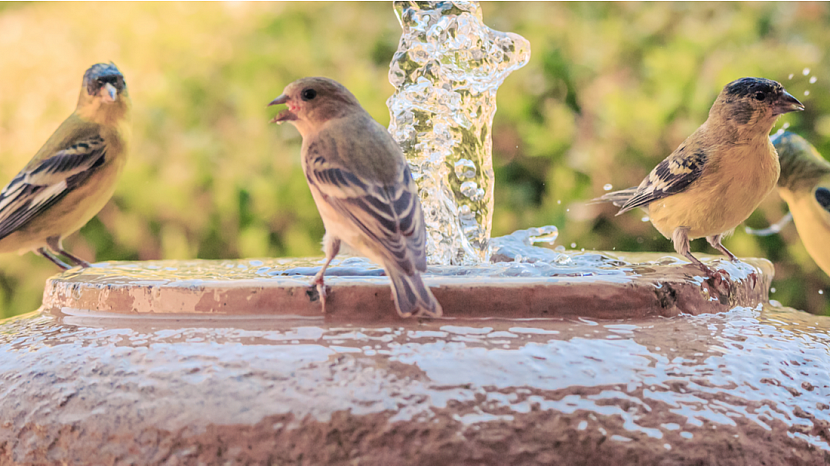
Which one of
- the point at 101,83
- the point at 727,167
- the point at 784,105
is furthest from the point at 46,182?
the point at 784,105

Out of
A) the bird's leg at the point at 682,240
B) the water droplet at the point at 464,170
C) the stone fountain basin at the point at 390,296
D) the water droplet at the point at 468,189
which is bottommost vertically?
the bird's leg at the point at 682,240

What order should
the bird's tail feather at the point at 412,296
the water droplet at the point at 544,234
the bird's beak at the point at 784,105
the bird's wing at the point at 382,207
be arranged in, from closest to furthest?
the bird's tail feather at the point at 412,296 → the bird's wing at the point at 382,207 → the bird's beak at the point at 784,105 → the water droplet at the point at 544,234

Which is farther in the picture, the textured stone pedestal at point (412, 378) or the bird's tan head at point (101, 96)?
the bird's tan head at point (101, 96)

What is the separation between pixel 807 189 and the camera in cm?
288

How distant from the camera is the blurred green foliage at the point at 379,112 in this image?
3.32 metres

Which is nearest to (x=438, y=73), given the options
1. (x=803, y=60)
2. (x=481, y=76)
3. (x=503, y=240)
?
(x=481, y=76)

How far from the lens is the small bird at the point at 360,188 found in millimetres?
Answer: 1505

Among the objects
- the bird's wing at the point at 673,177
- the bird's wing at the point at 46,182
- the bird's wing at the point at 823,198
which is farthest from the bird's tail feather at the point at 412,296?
the bird's wing at the point at 823,198

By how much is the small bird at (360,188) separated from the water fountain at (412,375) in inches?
3.2

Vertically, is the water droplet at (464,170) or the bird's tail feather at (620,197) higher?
the water droplet at (464,170)

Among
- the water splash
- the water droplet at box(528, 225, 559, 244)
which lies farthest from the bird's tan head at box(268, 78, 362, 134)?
the water droplet at box(528, 225, 559, 244)

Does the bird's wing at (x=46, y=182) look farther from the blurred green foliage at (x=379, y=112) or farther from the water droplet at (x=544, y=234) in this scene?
the water droplet at (x=544, y=234)

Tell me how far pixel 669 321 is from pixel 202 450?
1.07 metres

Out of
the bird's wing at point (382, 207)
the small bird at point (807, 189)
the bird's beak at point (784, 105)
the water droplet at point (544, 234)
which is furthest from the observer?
the small bird at point (807, 189)
